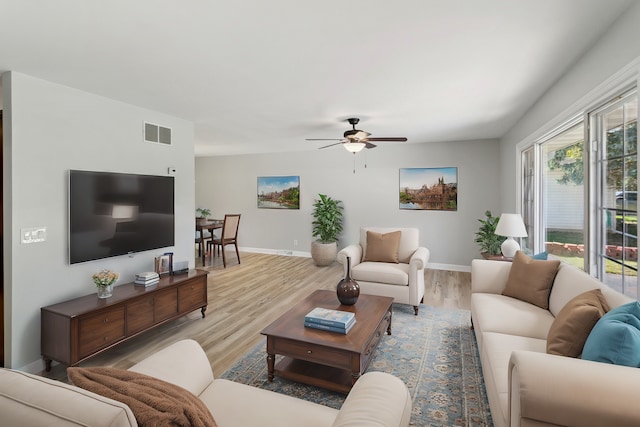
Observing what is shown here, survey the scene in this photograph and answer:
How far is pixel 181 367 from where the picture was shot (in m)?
1.55

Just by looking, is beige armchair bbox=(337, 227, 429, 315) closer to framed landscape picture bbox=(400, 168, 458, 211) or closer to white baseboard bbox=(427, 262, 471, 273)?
framed landscape picture bbox=(400, 168, 458, 211)

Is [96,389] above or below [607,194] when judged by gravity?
below

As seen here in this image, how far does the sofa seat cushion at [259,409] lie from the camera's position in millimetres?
1345

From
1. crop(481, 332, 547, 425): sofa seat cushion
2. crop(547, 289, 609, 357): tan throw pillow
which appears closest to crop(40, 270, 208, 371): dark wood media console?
crop(481, 332, 547, 425): sofa seat cushion

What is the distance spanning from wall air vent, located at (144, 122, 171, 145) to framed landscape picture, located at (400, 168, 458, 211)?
4.23 m

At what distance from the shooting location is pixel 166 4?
1.72 m

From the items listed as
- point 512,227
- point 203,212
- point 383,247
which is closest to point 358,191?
point 383,247

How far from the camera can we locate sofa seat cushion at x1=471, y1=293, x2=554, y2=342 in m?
2.25

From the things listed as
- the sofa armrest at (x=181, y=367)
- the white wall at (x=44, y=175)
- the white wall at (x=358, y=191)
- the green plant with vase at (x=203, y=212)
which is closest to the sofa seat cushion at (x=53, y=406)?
the sofa armrest at (x=181, y=367)

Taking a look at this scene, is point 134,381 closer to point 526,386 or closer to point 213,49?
point 526,386

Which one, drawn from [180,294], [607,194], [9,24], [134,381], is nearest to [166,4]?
[9,24]

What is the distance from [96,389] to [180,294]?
2.70 metres

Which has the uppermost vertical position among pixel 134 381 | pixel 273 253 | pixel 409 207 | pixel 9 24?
pixel 9 24

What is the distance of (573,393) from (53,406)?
64.8 inches
